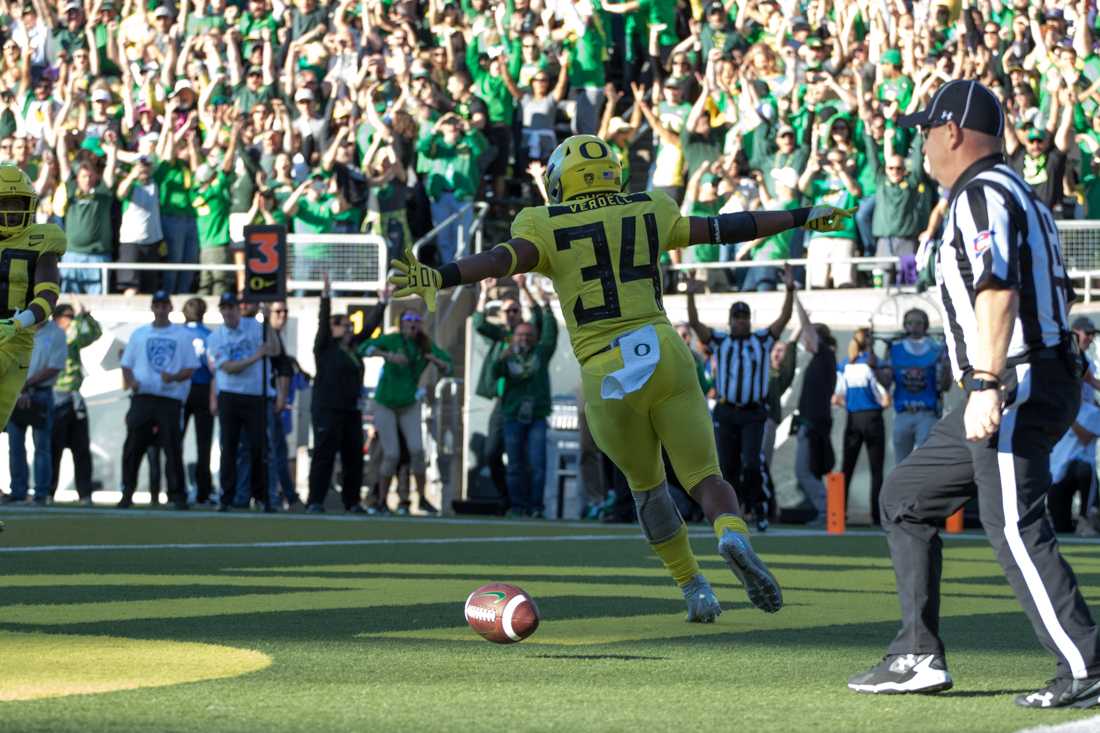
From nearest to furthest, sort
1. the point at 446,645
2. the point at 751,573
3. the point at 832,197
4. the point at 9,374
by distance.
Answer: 1. the point at 446,645
2. the point at 751,573
3. the point at 9,374
4. the point at 832,197

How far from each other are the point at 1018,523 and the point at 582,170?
3260mm

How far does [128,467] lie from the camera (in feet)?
68.1

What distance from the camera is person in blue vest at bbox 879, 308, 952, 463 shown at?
63.9 feet

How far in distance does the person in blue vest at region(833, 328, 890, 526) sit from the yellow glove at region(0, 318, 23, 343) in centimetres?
965

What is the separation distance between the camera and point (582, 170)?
29.2ft

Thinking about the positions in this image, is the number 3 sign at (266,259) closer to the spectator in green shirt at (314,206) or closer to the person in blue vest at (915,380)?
the spectator in green shirt at (314,206)

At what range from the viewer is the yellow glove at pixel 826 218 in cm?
893

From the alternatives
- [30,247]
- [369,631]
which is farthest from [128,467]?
[369,631]

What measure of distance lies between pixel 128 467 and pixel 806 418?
6685 millimetres

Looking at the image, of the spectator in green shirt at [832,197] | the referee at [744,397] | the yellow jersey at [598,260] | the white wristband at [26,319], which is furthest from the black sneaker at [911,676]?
the spectator in green shirt at [832,197]

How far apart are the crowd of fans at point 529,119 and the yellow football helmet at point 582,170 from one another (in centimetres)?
1193

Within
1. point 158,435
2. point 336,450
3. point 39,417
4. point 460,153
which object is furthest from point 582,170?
point 460,153

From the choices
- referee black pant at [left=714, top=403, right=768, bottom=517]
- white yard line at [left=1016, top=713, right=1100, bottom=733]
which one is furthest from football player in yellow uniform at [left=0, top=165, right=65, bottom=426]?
white yard line at [left=1016, top=713, right=1100, bottom=733]

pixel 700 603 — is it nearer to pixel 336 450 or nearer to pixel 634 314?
pixel 634 314
